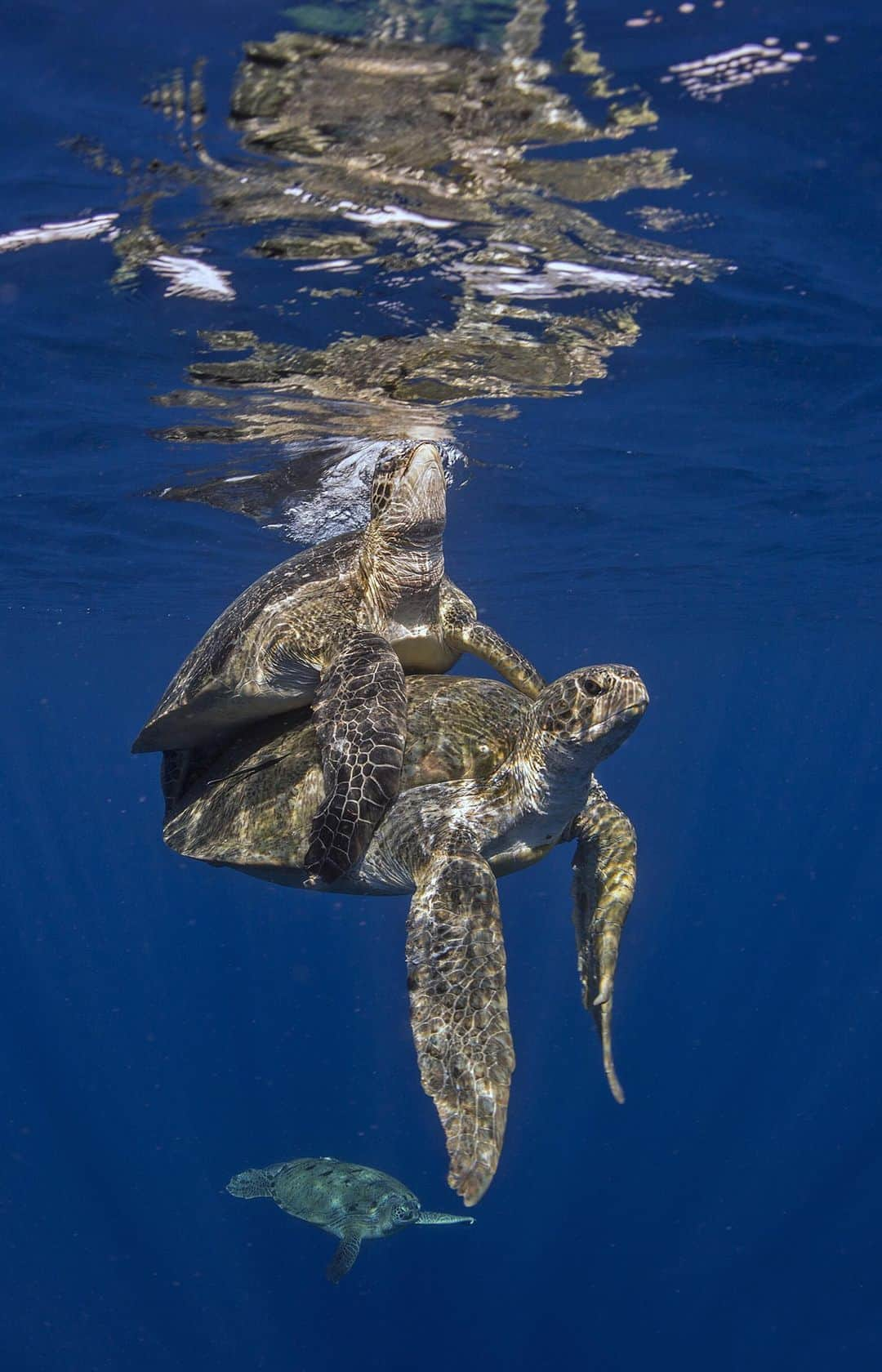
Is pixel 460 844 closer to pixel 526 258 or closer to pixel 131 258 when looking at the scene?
pixel 526 258

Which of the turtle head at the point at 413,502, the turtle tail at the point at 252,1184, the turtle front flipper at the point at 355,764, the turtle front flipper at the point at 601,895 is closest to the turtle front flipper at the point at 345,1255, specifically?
the turtle tail at the point at 252,1184

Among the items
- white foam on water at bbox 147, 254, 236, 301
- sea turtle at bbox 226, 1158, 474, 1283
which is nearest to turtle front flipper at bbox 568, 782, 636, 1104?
white foam on water at bbox 147, 254, 236, 301

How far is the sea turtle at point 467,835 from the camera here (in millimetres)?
4098

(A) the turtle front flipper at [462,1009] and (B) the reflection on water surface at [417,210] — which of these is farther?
(B) the reflection on water surface at [417,210]

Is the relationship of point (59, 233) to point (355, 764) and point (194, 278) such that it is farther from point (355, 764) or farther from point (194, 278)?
point (355, 764)

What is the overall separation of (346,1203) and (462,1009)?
898 centimetres

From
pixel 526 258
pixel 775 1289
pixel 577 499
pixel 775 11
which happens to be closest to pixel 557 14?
pixel 775 11

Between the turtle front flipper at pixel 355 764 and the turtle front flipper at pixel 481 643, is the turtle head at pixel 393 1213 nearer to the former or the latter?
the turtle front flipper at pixel 481 643

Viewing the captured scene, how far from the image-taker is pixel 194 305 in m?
8.51

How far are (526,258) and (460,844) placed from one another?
18.2ft

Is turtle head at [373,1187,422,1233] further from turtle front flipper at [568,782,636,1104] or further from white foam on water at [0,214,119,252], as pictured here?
white foam on water at [0,214,119,252]

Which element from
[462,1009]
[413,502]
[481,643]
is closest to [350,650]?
[413,502]

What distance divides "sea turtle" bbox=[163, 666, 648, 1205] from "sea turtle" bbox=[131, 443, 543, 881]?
44 cm

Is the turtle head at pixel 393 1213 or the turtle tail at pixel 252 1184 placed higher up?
the turtle head at pixel 393 1213
